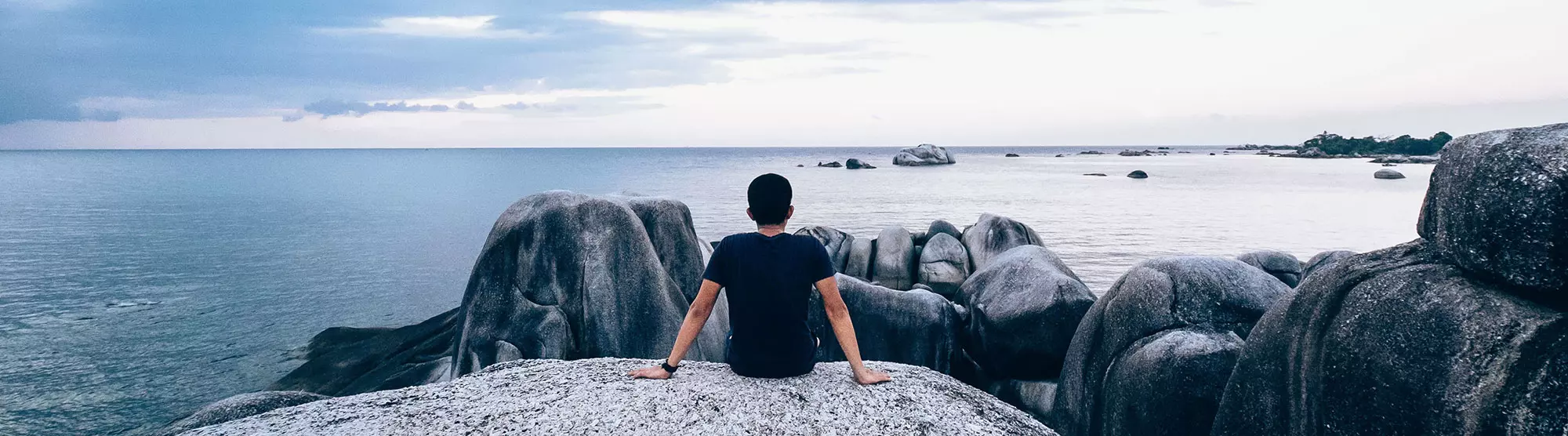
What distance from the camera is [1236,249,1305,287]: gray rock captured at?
14781mm

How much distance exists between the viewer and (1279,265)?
49.6 ft

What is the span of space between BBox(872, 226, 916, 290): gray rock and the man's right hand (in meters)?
18.1

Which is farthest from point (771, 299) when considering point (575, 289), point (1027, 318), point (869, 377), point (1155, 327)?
point (1027, 318)

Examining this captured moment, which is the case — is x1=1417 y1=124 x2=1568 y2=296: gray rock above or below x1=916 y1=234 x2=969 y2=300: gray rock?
above

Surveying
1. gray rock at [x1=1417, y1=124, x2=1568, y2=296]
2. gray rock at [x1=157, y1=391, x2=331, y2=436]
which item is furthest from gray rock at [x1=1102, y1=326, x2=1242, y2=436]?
gray rock at [x1=157, y1=391, x2=331, y2=436]

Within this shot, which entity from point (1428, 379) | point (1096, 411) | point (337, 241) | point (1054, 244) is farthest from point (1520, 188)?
point (337, 241)

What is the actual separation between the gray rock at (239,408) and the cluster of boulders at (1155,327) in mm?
32

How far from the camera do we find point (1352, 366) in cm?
543

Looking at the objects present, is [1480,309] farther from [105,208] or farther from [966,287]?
[105,208]

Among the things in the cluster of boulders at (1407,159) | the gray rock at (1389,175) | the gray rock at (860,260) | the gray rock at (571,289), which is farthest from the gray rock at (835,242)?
the cluster of boulders at (1407,159)

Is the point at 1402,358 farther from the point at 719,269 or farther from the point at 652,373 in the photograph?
the point at 652,373

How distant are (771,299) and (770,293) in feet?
0.14

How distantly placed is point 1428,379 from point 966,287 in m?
10.4

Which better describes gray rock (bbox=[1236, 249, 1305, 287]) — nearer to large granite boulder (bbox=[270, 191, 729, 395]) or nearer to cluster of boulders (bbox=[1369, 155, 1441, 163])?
large granite boulder (bbox=[270, 191, 729, 395])
